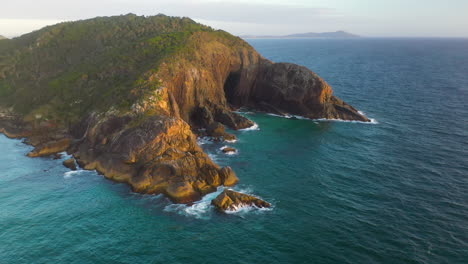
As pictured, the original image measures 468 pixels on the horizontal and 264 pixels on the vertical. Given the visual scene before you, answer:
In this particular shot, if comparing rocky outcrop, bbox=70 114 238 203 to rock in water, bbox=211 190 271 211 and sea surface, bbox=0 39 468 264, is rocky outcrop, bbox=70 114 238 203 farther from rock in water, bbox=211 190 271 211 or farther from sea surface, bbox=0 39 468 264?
rock in water, bbox=211 190 271 211

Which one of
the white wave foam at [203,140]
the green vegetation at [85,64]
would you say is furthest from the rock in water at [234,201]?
the green vegetation at [85,64]

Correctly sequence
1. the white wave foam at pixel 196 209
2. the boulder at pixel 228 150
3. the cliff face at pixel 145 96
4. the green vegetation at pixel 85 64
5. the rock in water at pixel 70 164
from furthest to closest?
the green vegetation at pixel 85 64
the boulder at pixel 228 150
the rock in water at pixel 70 164
the cliff face at pixel 145 96
the white wave foam at pixel 196 209

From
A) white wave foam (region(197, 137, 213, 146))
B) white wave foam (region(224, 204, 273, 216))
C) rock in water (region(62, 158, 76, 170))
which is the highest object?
white wave foam (region(197, 137, 213, 146))

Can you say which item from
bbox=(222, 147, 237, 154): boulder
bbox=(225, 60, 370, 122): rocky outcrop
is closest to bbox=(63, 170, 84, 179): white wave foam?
bbox=(222, 147, 237, 154): boulder

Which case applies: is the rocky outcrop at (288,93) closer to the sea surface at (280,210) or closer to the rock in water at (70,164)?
the sea surface at (280,210)

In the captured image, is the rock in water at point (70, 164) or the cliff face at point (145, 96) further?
the rock in water at point (70, 164)

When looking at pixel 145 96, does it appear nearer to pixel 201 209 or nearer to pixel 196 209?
pixel 196 209
